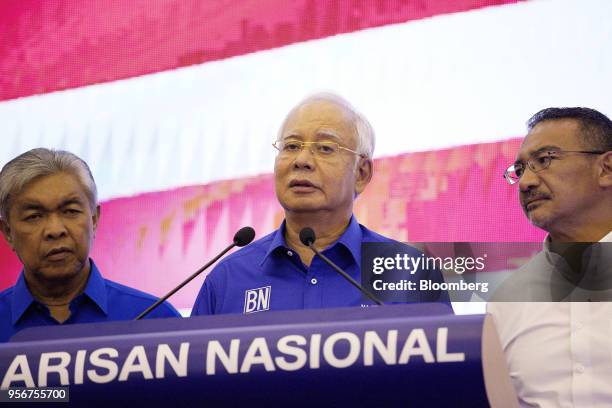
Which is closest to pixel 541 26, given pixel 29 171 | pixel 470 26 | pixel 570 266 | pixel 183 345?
pixel 470 26

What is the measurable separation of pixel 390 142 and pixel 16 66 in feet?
5.61

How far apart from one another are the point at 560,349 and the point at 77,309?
1.51 meters

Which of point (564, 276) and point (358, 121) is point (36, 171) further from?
point (564, 276)

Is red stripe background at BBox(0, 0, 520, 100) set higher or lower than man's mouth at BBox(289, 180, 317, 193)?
higher

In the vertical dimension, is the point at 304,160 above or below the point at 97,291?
above

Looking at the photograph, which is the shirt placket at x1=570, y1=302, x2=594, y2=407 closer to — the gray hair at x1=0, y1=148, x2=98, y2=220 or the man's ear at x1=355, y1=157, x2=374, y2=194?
the man's ear at x1=355, y1=157, x2=374, y2=194

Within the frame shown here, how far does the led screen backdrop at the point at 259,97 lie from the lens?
3156 mm

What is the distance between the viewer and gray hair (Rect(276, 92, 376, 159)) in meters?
2.82

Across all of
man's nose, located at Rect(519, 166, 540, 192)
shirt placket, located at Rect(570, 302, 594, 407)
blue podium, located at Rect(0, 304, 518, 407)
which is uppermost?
man's nose, located at Rect(519, 166, 540, 192)

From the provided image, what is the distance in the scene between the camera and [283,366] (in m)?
1.61

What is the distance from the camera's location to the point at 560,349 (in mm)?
2307

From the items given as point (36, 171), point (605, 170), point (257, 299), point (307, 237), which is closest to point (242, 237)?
point (307, 237)

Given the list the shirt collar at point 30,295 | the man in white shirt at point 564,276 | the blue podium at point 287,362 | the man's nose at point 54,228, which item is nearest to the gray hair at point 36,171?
the man's nose at point 54,228

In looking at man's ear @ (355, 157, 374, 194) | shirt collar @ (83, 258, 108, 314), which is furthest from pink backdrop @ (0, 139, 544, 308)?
shirt collar @ (83, 258, 108, 314)
